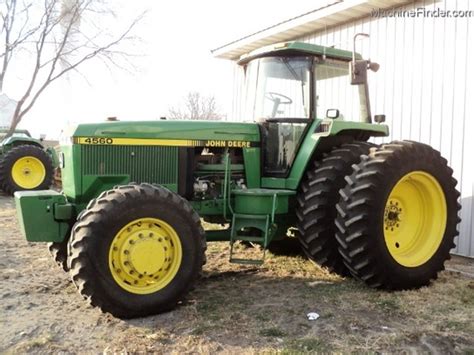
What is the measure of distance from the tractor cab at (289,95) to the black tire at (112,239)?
1606 millimetres

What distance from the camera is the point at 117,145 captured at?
5.04m

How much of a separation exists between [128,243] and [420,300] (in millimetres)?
2766

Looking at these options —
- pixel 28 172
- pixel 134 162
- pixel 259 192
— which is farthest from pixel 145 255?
pixel 28 172

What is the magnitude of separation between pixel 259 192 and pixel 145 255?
157cm

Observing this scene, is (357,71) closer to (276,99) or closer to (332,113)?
(332,113)

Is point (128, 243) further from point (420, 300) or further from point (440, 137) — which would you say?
point (440, 137)

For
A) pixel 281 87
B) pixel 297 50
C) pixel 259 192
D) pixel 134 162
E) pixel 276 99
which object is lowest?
pixel 259 192

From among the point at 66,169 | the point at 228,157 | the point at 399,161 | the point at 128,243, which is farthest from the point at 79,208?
the point at 399,161

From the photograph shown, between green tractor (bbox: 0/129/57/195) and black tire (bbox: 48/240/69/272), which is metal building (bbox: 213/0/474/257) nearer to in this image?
black tire (bbox: 48/240/69/272)

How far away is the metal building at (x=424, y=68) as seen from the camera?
269 inches

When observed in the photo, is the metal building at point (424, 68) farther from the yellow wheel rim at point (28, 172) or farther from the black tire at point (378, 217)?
the yellow wheel rim at point (28, 172)

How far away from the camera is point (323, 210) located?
5227 millimetres

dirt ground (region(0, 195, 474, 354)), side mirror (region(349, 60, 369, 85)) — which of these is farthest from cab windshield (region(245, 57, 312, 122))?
dirt ground (region(0, 195, 474, 354))

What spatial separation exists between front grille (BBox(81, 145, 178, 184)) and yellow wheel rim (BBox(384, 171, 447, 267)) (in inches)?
89.9
